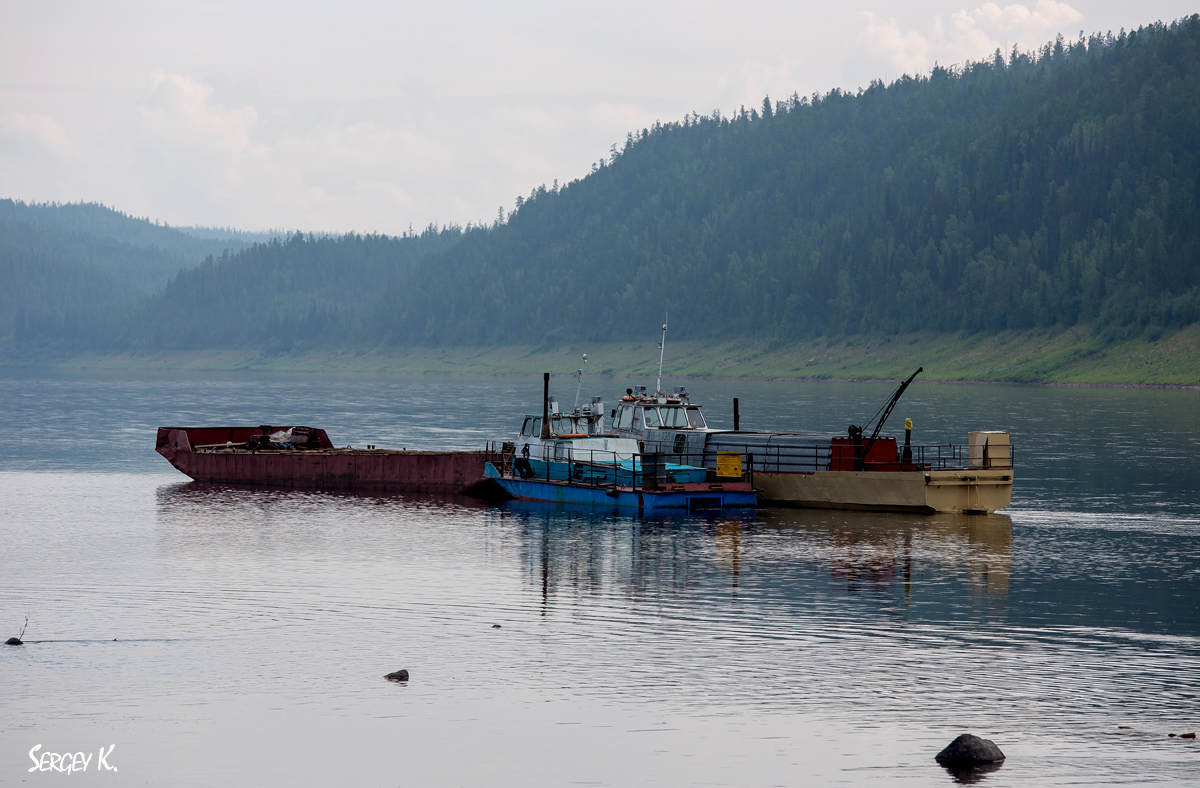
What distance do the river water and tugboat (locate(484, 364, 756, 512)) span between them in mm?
1684

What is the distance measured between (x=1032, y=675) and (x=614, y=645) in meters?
9.75

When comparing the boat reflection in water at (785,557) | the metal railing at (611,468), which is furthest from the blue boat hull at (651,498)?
the boat reflection in water at (785,557)

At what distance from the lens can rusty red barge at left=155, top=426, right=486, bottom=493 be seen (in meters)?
69.1

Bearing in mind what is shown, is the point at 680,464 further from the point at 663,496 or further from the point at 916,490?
the point at 916,490

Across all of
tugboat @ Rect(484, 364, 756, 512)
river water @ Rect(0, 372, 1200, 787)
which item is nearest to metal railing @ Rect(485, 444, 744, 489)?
tugboat @ Rect(484, 364, 756, 512)

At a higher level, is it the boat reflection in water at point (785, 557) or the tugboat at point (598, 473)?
the tugboat at point (598, 473)

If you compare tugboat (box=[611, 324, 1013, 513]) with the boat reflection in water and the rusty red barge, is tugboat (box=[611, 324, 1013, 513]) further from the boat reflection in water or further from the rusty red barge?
the rusty red barge

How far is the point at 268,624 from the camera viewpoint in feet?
112

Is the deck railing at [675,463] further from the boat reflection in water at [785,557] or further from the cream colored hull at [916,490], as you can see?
the boat reflection in water at [785,557]

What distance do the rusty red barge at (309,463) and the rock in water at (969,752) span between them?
46.0m

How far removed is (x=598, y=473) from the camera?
60.2 metres

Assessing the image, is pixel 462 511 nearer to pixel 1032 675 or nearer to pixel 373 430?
pixel 1032 675

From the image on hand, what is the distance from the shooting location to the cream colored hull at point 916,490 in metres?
57.0

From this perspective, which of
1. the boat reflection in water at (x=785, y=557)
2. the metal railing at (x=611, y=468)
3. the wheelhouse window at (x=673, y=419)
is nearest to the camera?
the boat reflection in water at (x=785, y=557)
